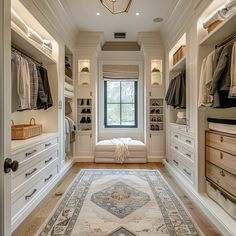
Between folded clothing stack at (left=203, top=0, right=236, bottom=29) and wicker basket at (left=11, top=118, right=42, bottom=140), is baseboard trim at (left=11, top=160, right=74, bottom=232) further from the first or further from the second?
folded clothing stack at (left=203, top=0, right=236, bottom=29)

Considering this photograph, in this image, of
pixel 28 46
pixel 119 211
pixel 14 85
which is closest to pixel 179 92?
pixel 119 211

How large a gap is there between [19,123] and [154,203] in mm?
2331

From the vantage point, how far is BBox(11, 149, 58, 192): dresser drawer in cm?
213

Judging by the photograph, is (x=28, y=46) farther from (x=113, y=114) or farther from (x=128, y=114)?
(x=128, y=114)

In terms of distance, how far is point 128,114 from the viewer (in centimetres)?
581

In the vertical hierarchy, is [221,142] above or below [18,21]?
below

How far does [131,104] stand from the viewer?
582cm

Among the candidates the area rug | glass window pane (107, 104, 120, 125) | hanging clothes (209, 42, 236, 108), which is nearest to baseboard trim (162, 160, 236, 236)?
the area rug

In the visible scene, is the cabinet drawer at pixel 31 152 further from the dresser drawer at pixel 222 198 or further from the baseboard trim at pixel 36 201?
the dresser drawer at pixel 222 198

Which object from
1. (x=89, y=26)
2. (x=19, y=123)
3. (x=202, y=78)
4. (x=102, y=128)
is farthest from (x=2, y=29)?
(x=102, y=128)

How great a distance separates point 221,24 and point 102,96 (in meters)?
3.84

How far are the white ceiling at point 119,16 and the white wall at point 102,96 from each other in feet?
1.91

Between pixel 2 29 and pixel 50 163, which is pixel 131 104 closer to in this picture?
pixel 50 163

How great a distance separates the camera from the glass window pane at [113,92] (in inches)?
228
